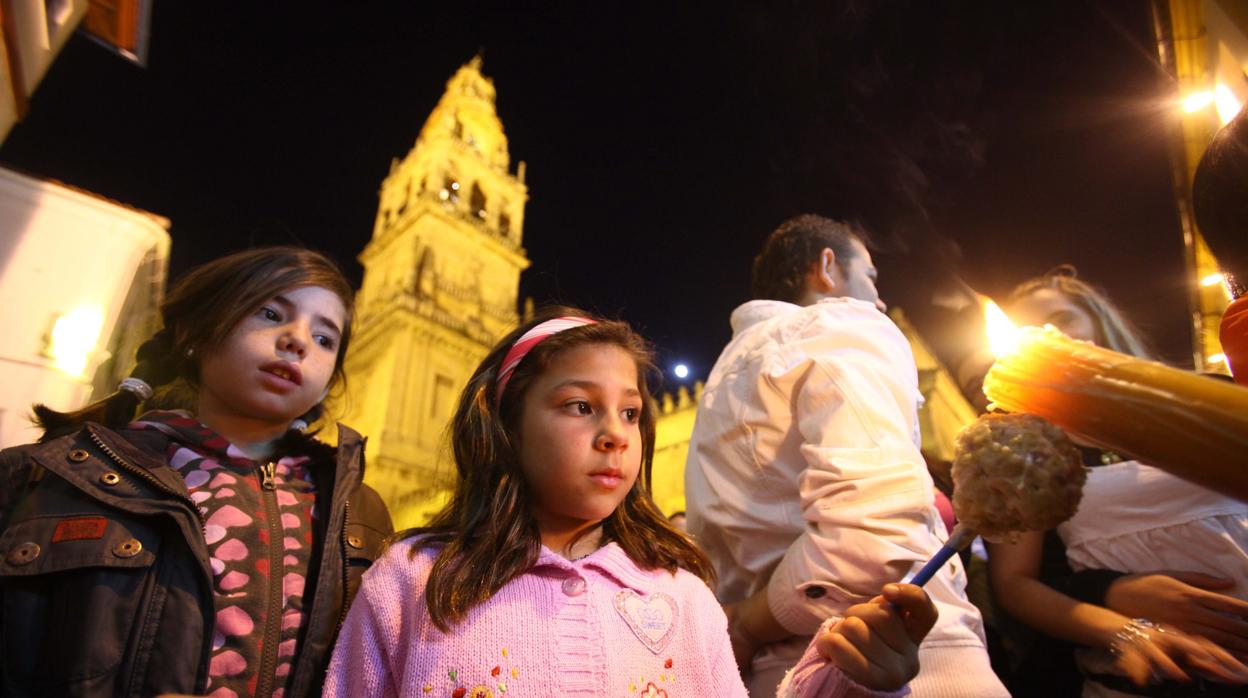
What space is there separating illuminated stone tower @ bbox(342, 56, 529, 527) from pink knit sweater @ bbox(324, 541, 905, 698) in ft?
66.6

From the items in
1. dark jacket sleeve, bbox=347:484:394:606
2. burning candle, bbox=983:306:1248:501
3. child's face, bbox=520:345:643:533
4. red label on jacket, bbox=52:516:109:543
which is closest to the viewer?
burning candle, bbox=983:306:1248:501

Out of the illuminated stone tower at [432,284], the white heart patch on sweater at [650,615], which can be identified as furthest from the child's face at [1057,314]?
the illuminated stone tower at [432,284]

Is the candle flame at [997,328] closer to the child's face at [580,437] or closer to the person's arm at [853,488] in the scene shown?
the person's arm at [853,488]

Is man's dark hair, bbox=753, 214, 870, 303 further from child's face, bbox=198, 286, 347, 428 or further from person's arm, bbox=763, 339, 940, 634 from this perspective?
child's face, bbox=198, 286, 347, 428

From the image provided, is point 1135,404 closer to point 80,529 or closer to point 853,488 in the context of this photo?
point 853,488

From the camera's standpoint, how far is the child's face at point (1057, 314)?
2520 millimetres

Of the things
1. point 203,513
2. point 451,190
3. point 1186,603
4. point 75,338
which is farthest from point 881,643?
point 451,190

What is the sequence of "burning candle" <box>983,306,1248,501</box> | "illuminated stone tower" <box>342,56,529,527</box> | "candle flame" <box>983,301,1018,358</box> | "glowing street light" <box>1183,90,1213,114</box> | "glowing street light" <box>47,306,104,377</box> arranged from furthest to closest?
1. "illuminated stone tower" <box>342,56,529,527</box>
2. "glowing street light" <box>1183,90,1213,114</box>
3. "glowing street light" <box>47,306,104,377</box>
4. "candle flame" <box>983,301,1018,358</box>
5. "burning candle" <box>983,306,1248,501</box>

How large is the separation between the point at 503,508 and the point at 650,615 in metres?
0.43

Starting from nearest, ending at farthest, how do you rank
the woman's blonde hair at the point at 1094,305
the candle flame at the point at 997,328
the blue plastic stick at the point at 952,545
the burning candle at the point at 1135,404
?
the burning candle at the point at 1135,404, the blue plastic stick at the point at 952,545, the candle flame at the point at 997,328, the woman's blonde hair at the point at 1094,305

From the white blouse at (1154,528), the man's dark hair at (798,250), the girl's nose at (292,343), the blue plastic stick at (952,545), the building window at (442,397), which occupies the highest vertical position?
the building window at (442,397)

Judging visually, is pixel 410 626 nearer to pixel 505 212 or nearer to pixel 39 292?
pixel 39 292

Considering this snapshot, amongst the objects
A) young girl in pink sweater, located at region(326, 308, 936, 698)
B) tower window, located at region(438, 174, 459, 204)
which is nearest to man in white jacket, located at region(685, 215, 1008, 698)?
young girl in pink sweater, located at region(326, 308, 936, 698)

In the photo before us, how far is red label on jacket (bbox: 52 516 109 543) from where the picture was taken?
4.42 ft
